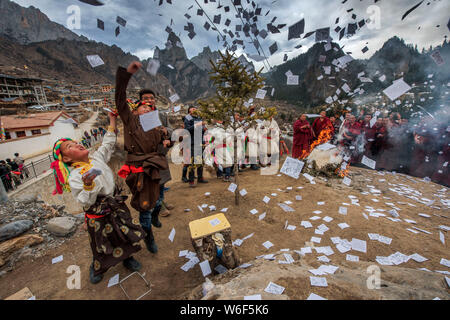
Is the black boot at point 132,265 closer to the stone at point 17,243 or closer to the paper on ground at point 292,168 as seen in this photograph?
the stone at point 17,243

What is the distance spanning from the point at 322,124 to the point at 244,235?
717 centimetres

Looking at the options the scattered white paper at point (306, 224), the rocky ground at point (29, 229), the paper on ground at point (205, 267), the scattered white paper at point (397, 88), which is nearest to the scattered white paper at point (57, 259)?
the rocky ground at point (29, 229)

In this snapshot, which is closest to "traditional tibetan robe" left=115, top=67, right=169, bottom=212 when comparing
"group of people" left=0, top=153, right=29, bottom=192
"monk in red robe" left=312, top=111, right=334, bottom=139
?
"monk in red robe" left=312, top=111, right=334, bottom=139

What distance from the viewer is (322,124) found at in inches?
344

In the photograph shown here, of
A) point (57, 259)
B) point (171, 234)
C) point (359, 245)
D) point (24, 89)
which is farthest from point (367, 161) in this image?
point (24, 89)

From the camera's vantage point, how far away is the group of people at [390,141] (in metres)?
8.32

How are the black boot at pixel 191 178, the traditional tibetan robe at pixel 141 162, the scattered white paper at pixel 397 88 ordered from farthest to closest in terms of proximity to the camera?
the black boot at pixel 191 178
the scattered white paper at pixel 397 88
the traditional tibetan robe at pixel 141 162

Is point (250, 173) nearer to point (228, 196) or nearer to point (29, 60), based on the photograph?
point (228, 196)

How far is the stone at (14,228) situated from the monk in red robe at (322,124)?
10.6m

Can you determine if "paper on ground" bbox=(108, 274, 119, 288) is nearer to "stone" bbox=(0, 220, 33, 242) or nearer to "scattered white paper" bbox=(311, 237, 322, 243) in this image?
"stone" bbox=(0, 220, 33, 242)

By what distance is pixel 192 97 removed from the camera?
143 meters

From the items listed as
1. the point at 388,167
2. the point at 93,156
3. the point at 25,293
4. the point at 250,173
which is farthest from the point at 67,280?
the point at 388,167

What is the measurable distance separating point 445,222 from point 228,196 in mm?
5491
